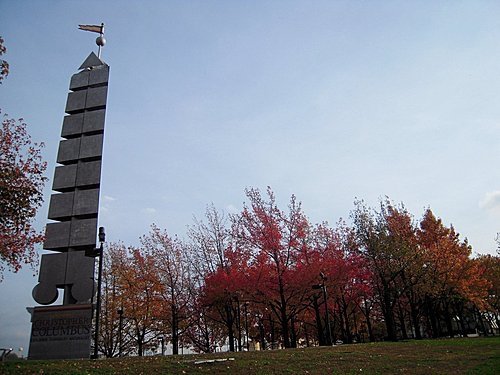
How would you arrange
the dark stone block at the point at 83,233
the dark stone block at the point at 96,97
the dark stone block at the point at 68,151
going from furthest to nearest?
the dark stone block at the point at 96,97 → the dark stone block at the point at 68,151 → the dark stone block at the point at 83,233

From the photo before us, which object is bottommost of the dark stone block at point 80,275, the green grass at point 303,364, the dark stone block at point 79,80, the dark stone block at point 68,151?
the green grass at point 303,364

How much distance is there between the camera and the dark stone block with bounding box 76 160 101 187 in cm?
2350

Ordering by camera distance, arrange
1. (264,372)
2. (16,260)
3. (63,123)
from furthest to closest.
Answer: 1. (63,123)
2. (16,260)
3. (264,372)

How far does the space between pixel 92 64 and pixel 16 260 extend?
14109 mm

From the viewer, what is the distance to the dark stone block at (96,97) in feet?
84.2

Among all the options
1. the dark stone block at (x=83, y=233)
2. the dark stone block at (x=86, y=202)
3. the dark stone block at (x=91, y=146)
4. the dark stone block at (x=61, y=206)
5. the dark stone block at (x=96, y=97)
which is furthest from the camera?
the dark stone block at (x=96, y=97)

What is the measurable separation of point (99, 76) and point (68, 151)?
5.61 metres

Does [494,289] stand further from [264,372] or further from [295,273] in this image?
[264,372]

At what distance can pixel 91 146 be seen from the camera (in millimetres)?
24422

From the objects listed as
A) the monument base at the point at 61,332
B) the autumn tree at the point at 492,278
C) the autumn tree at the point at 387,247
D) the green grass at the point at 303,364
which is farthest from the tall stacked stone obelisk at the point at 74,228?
the autumn tree at the point at 492,278

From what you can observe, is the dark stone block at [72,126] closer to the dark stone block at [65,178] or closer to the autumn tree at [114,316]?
the dark stone block at [65,178]

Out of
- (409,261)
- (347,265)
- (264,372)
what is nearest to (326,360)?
(264,372)

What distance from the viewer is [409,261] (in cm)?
3177

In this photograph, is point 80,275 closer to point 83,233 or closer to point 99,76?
point 83,233
